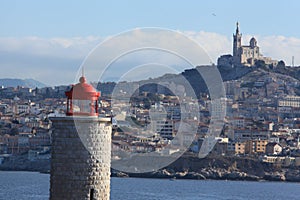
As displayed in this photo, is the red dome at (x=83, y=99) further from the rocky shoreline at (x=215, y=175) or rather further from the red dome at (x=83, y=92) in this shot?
the rocky shoreline at (x=215, y=175)

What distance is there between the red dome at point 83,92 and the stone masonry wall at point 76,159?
0.24m

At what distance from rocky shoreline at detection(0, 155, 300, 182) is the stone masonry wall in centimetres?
6176

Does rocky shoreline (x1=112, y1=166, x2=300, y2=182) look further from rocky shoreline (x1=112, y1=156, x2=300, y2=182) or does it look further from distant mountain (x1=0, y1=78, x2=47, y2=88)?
distant mountain (x1=0, y1=78, x2=47, y2=88)

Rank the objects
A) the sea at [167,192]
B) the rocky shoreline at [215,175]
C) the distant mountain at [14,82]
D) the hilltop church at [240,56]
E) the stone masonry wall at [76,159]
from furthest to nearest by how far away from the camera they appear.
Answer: the distant mountain at [14,82] < the hilltop church at [240,56] < the rocky shoreline at [215,175] < the sea at [167,192] < the stone masonry wall at [76,159]

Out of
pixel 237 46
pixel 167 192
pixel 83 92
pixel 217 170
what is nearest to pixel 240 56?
pixel 237 46

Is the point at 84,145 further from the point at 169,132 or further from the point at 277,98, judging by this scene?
the point at 277,98

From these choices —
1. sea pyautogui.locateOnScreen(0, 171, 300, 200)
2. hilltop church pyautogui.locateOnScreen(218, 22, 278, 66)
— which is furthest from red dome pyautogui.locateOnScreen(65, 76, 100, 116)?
hilltop church pyautogui.locateOnScreen(218, 22, 278, 66)

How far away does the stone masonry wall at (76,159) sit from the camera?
10.4 metres

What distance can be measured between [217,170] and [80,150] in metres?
64.7

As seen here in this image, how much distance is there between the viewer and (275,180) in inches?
2896

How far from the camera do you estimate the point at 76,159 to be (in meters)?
10.4

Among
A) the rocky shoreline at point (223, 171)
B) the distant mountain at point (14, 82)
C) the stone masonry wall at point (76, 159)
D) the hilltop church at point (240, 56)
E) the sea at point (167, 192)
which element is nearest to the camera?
the stone masonry wall at point (76, 159)

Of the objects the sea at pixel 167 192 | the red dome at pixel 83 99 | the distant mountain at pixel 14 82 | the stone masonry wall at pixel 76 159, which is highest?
the distant mountain at pixel 14 82

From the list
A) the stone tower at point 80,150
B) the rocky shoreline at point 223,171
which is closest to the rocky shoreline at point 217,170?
the rocky shoreline at point 223,171
